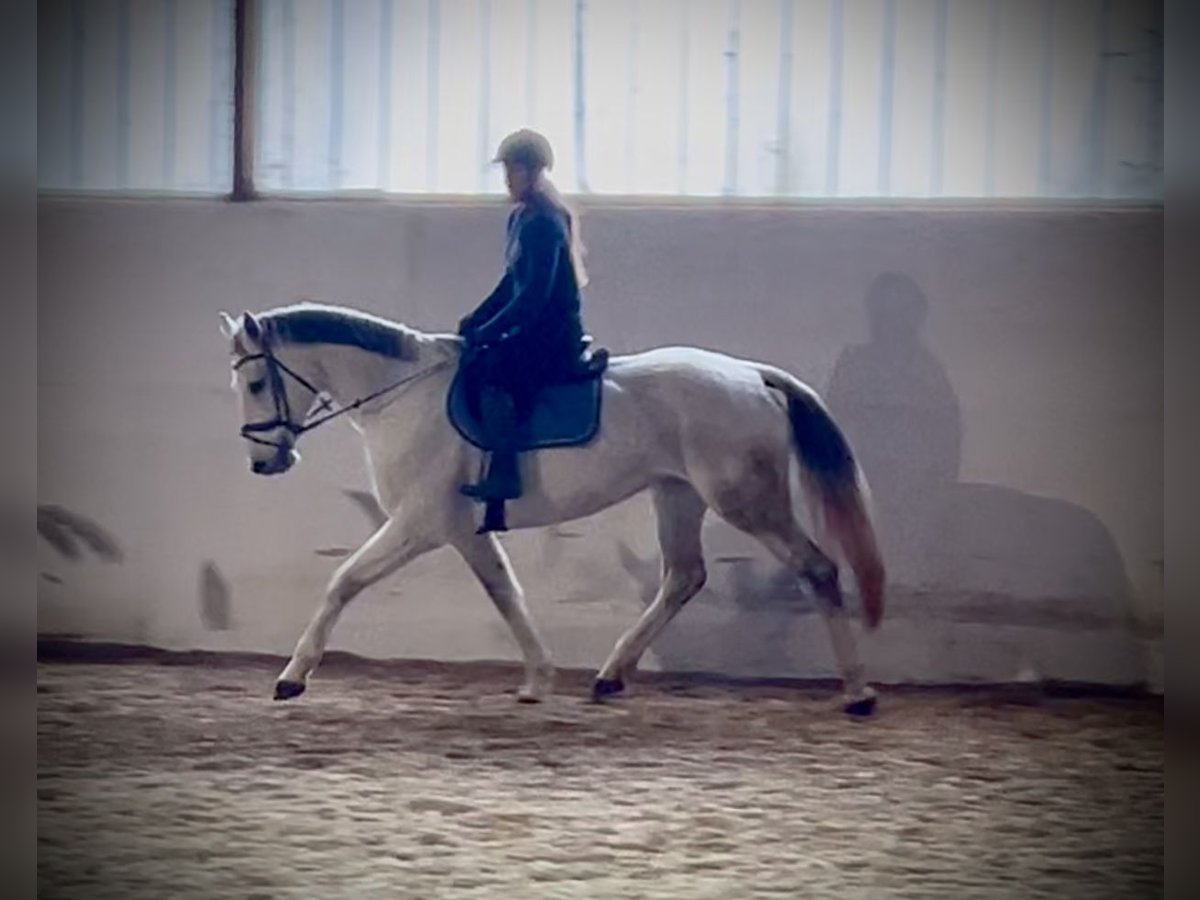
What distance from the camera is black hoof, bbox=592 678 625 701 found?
128 inches

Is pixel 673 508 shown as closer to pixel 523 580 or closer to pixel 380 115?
pixel 523 580

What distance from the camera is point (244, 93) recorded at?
332cm

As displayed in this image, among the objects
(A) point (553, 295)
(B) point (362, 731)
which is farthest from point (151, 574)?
(A) point (553, 295)

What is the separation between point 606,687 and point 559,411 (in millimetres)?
526

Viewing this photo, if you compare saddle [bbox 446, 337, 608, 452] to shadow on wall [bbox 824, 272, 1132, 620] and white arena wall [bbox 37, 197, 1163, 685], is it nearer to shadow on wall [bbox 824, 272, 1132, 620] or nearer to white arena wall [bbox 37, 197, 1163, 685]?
white arena wall [bbox 37, 197, 1163, 685]

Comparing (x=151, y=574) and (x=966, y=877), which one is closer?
(x=966, y=877)

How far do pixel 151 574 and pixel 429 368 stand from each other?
67 cm

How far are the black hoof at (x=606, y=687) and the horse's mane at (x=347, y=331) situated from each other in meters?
0.71

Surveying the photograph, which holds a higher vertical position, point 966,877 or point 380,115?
point 380,115

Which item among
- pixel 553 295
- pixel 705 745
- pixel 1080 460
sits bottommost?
pixel 705 745

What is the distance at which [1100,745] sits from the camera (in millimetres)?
3221

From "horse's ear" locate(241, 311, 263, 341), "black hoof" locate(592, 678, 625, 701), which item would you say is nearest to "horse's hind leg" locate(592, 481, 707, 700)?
"black hoof" locate(592, 678, 625, 701)

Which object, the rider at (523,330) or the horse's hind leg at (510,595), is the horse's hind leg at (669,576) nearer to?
the horse's hind leg at (510,595)

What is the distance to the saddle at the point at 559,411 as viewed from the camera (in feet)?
10.6
